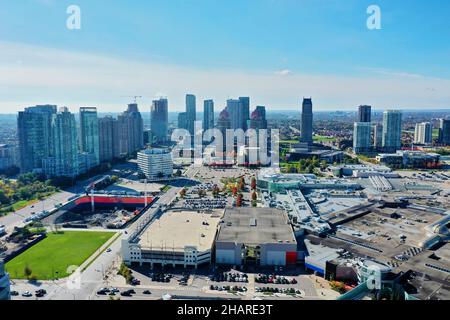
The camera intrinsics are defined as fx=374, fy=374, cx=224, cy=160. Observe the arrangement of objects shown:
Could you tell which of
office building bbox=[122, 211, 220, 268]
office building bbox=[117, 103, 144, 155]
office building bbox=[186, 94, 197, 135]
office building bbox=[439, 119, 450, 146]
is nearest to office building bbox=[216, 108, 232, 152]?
office building bbox=[117, 103, 144, 155]

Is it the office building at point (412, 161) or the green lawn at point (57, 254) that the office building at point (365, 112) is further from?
the green lawn at point (57, 254)

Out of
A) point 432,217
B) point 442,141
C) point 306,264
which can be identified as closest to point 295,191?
point 432,217

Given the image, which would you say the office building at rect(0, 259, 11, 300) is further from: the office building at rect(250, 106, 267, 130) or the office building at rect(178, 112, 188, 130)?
the office building at rect(178, 112, 188, 130)

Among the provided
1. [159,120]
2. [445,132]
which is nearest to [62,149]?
[159,120]

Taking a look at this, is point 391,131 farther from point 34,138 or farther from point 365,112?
point 34,138

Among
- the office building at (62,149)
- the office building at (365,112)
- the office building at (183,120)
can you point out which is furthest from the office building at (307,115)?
the office building at (62,149)

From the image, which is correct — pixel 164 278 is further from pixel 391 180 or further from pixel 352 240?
pixel 391 180

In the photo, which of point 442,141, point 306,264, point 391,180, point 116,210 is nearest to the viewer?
point 306,264
